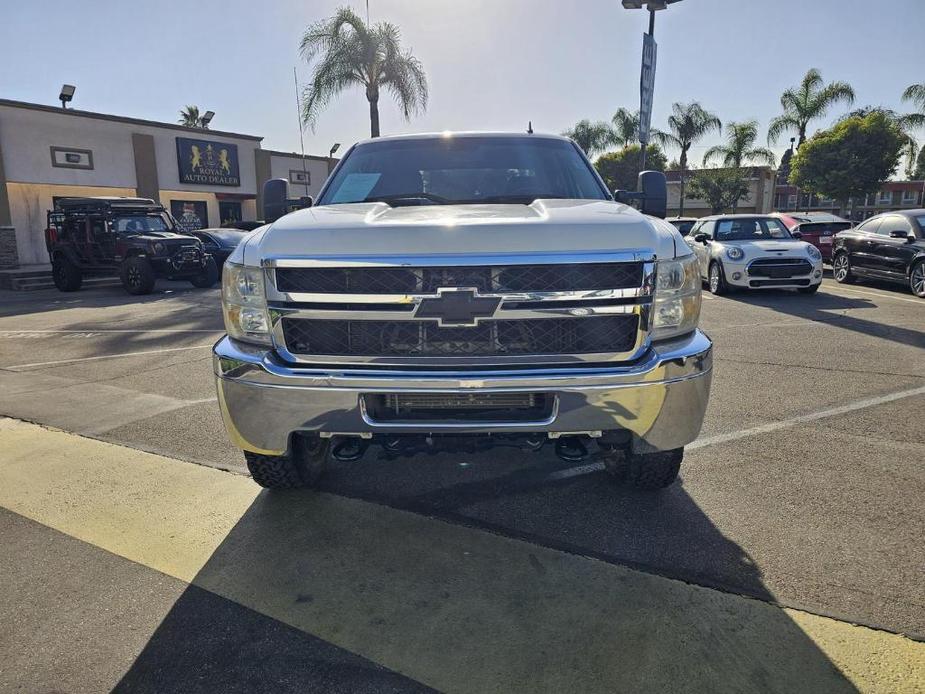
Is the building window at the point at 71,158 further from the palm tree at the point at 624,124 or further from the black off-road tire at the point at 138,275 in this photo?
the palm tree at the point at 624,124

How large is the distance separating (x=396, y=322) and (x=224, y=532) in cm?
137

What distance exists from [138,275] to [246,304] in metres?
12.7

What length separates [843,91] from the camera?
106 feet

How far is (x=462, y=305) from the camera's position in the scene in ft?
8.36

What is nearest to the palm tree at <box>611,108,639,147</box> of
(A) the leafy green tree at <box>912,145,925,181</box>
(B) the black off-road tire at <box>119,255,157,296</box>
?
(A) the leafy green tree at <box>912,145,925,181</box>

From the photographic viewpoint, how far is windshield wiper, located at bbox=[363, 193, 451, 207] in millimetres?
3547

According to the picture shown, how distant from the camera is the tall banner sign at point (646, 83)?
15109mm

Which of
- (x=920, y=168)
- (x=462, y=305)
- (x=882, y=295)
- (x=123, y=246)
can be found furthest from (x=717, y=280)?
(x=920, y=168)

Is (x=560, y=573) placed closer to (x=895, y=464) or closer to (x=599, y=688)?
(x=599, y=688)

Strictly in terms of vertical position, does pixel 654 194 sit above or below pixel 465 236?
above

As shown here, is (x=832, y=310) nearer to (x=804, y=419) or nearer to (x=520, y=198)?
(x=804, y=419)

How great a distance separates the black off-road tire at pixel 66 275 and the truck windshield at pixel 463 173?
13.7 meters

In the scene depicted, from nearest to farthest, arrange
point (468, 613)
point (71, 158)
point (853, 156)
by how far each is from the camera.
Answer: point (468, 613) < point (71, 158) < point (853, 156)

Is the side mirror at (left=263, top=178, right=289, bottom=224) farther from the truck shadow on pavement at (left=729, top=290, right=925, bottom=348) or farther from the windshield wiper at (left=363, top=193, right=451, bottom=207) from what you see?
the truck shadow on pavement at (left=729, top=290, right=925, bottom=348)
